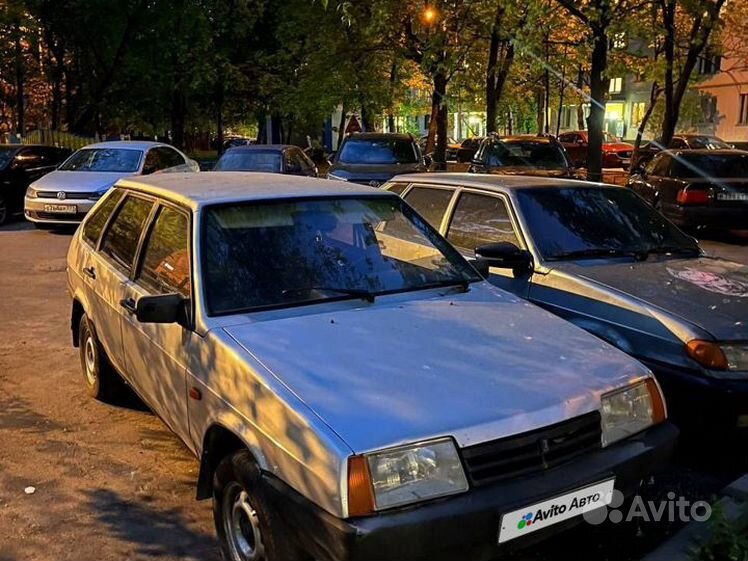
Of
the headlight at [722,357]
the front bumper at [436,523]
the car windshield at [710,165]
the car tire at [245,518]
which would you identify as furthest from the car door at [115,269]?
the car windshield at [710,165]

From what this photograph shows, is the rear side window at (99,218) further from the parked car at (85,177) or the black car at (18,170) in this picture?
the black car at (18,170)

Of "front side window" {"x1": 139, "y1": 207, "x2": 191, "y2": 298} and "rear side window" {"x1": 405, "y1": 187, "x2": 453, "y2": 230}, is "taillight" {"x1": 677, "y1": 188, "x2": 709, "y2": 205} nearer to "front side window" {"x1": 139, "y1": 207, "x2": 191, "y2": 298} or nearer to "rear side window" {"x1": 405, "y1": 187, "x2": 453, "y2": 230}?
"rear side window" {"x1": 405, "y1": 187, "x2": 453, "y2": 230}

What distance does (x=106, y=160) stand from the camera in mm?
14055

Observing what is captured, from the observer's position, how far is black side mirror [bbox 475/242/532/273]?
4.91 meters

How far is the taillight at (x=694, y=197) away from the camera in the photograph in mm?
12133

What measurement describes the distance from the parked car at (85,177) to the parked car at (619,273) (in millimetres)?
8067

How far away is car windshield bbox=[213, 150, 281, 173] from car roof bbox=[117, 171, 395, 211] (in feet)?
33.6

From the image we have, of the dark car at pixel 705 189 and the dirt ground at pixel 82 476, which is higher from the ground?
the dark car at pixel 705 189

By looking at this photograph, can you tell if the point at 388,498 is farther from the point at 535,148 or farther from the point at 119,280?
the point at 535,148

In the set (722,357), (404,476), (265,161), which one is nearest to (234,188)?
(404,476)

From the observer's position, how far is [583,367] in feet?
10.1

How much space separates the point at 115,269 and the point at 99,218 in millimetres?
908

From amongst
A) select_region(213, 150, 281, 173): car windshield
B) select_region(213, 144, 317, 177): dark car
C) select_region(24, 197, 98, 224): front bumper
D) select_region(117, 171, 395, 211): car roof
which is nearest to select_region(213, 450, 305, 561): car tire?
select_region(117, 171, 395, 211): car roof

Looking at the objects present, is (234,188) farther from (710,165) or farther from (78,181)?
(710,165)
